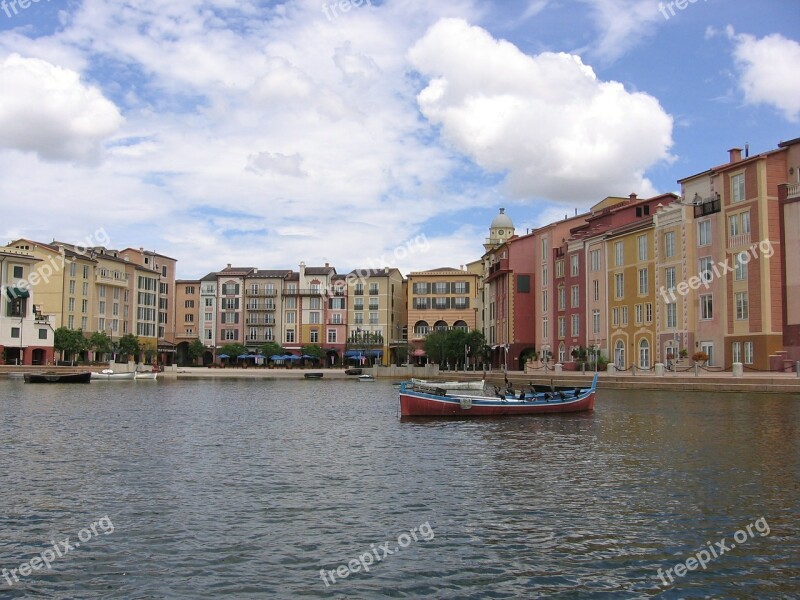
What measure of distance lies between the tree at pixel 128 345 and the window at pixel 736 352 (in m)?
77.5

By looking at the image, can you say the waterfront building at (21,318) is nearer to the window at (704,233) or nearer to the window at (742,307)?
the window at (704,233)

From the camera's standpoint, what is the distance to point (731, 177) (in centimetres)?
5859

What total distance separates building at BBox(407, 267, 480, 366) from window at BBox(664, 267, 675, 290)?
5766cm

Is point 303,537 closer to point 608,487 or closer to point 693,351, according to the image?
point 608,487

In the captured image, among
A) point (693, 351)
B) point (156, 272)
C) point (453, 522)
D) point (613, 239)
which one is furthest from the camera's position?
point (156, 272)

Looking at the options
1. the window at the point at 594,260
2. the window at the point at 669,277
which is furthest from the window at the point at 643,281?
the window at the point at 594,260

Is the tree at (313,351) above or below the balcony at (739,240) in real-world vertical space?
below

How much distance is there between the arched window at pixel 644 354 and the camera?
68062 mm

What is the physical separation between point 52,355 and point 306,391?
4491cm

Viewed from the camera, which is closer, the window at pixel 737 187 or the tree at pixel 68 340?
the window at pixel 737 187

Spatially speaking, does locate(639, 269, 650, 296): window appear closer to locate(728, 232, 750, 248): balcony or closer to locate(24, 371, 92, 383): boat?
locate(728, 232, 750, 248): balcony

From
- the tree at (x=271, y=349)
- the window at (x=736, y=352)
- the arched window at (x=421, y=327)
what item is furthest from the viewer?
the arched window at (x=421, y=327)

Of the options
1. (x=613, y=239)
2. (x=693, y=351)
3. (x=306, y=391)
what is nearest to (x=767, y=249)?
(x=693, y=351)

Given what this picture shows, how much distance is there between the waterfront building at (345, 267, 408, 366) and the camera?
123 meters
